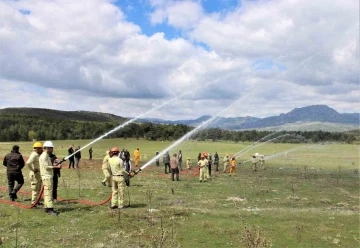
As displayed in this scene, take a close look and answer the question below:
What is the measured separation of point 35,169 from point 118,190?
13.2 feet

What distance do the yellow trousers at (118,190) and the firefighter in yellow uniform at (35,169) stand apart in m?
3.60

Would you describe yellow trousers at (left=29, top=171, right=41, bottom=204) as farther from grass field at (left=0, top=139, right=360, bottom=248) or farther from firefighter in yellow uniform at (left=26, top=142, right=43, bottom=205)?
grass field at (left=0, top=139, right=360, bottom=248)

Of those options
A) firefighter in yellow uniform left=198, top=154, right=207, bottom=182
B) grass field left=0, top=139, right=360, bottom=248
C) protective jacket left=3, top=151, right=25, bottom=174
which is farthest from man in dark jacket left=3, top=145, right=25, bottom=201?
firefighter in yellow uniform left=198, top=154, right=207, bottom=182

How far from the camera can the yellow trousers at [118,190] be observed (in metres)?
19.1

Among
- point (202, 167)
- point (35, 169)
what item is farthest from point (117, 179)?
point (202, 167)

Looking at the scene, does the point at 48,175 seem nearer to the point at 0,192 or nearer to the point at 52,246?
the point at 52,246

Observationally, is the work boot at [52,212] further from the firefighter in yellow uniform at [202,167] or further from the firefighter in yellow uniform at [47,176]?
the firefighter in yellow uniform at [202,167]

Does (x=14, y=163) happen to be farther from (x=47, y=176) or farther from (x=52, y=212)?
(x=52, y=212)

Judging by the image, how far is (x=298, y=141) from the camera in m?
146

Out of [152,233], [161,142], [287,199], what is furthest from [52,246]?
[161,142]

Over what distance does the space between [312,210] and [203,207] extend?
6.33m

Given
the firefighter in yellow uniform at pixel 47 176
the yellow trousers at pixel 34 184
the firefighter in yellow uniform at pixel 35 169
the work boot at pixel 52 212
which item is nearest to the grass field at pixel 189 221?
the work boot at pixel 52 212

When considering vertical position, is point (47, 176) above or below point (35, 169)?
below

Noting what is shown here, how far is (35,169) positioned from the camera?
1903 centimetres
